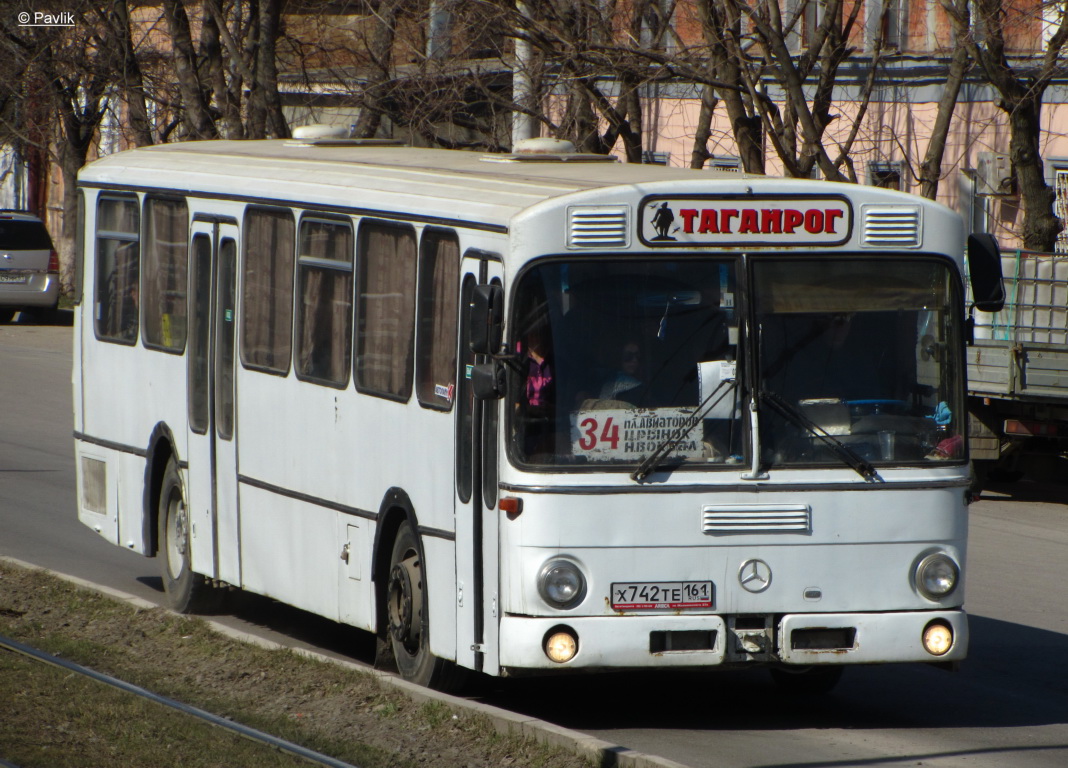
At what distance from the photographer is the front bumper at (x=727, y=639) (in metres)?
7.15

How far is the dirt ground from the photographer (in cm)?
695

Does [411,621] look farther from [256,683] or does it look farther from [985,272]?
[985,272]

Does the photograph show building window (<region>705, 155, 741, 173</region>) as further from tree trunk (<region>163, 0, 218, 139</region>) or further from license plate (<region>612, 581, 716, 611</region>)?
license plate (<region>612, 581, 716, 611</region>)

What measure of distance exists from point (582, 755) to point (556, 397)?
1419 mm

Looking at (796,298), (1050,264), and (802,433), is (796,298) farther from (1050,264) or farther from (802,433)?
(1050,264)

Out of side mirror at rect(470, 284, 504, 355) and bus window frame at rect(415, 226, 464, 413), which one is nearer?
side mirror at rect(470, 284, 504, 355)

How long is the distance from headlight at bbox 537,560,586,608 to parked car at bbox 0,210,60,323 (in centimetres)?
2561

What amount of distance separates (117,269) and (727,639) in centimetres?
563

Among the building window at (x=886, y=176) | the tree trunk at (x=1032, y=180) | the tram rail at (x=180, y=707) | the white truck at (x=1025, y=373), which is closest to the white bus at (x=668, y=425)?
the tram rail at (x=180, y=707)

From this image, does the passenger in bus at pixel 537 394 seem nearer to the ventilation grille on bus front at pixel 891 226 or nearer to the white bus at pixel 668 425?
the white bus at pixel 668 425

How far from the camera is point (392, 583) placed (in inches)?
329

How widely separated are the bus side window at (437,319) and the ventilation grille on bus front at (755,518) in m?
1.25

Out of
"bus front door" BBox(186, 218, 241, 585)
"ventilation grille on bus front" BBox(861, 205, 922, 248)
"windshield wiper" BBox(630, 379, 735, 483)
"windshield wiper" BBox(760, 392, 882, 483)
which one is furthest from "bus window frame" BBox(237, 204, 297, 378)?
"ventilation grille on bus front" BBox(861, 205, 922, 248)

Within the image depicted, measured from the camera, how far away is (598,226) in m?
7.24
